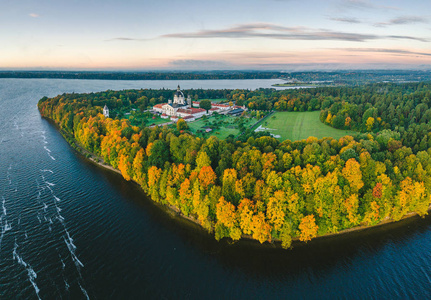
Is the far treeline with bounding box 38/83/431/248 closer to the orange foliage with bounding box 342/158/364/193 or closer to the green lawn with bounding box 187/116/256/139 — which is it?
the orange foliage with bounding box 342/158/364/193

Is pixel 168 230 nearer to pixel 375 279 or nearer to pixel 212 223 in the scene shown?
pixel 212 223

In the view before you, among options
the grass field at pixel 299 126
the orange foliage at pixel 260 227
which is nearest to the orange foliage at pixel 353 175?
the orange foliage at pixel 260 227

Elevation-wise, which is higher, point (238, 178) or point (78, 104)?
point (78, 104)

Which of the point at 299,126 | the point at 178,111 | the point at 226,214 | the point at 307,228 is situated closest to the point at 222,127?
the point at 299,126

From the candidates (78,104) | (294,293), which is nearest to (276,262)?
(294,293)

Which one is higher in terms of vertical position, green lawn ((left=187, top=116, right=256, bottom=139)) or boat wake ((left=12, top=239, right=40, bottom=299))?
green lawn ((left=187, top=116, right=256, bottom=139))

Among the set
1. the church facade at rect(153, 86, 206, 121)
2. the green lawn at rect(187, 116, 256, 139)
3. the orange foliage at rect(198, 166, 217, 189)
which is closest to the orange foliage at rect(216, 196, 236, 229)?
the orange foliage at rect(198, 166, 217, 189)
